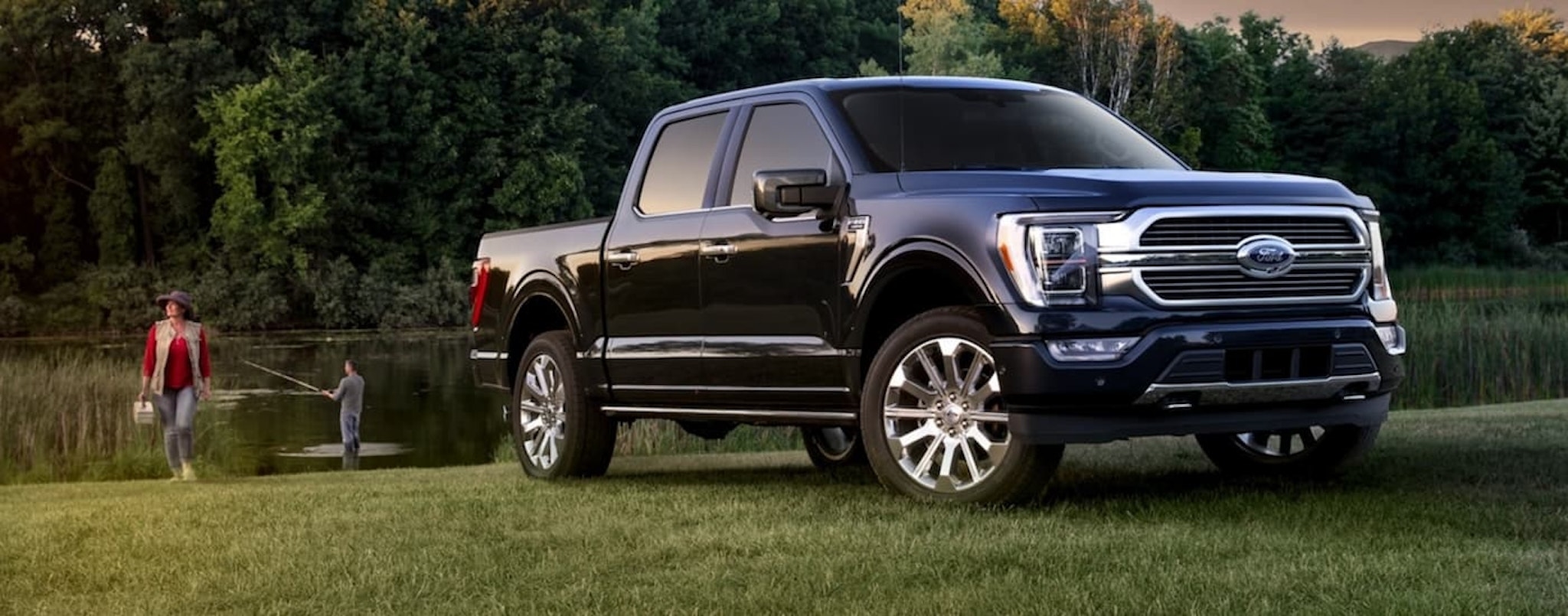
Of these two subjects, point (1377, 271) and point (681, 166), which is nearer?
point (1377, 271)

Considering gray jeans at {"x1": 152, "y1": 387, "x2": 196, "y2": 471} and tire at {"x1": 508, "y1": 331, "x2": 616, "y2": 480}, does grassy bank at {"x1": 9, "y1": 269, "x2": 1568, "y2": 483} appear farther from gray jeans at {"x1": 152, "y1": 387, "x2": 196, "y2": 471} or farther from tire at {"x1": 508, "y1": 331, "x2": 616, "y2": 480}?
tire at {"x1": 508, "y1": 331, "x2": 616, "y2": 480}

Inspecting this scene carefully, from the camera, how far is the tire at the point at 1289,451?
9.31 m

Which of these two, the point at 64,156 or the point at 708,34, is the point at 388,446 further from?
the point at 708,34

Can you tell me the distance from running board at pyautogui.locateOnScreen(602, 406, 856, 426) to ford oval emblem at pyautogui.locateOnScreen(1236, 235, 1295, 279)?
6.44 ft

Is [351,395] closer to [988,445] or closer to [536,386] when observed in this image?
[536,386]

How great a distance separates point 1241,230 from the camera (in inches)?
324

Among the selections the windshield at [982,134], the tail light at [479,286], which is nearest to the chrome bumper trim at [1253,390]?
the windshield at [982,134]

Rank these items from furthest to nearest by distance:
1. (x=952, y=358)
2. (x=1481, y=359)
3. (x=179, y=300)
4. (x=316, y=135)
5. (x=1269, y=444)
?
(x=316, y=135) < (x=1481, y=359) < (x=179, y=300) < (x=1269, y=444) < (x=952, y=358)

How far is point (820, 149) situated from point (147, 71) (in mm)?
59017

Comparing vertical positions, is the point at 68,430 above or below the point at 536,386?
below

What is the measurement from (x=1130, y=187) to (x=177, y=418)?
11.2 m

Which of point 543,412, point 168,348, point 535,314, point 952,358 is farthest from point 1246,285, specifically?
point 168,348

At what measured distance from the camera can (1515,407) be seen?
56.2 feet

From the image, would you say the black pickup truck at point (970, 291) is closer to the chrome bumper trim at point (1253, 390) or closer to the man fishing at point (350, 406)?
the chrome bumper trim at point (1253, 390)
